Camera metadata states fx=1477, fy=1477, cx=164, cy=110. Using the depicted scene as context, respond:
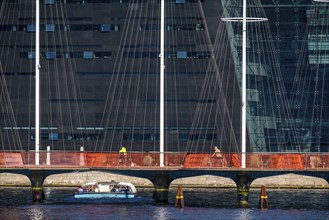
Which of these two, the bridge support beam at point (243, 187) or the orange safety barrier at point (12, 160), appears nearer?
the bridge support beam at point (243, 187)

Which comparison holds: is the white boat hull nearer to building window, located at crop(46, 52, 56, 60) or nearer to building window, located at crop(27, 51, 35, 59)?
building window, located at crop(46, 52, 56, 60)

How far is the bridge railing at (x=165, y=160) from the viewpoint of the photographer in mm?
96312

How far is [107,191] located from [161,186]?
3.71m

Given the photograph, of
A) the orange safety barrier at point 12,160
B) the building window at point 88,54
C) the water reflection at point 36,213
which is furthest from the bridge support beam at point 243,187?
the building window at point 88,54

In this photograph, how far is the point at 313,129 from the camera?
135000 mm

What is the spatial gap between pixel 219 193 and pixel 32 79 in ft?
89.8

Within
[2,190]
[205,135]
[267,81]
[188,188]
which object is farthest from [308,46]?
[2,190]

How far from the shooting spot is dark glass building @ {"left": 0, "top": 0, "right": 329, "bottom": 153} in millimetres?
129875

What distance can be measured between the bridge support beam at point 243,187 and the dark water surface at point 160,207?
0.68 m

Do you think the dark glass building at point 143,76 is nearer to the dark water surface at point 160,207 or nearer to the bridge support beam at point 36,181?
the dark water surface at point 160,207

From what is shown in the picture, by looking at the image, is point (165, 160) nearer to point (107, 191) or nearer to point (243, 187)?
point (107, 191)

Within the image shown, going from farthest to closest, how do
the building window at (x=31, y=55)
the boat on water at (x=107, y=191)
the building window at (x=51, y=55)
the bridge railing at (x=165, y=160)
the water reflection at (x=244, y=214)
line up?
the building window at (x=31, y=55) → the building window at (x=51, y=55) → the boat on water at (x=107, y=191) → the bridge railing at (x=165, y=160) → the water reflection at (x=244, y=214)

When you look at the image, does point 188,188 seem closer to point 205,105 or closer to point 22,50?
point 205,105

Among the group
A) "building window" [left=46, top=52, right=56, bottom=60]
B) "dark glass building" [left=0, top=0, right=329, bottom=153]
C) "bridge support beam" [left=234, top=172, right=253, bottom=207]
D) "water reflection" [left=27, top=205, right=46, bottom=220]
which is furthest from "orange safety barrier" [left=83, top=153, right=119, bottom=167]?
"building window" [left=46, top=52, right=56, bottom=60]
